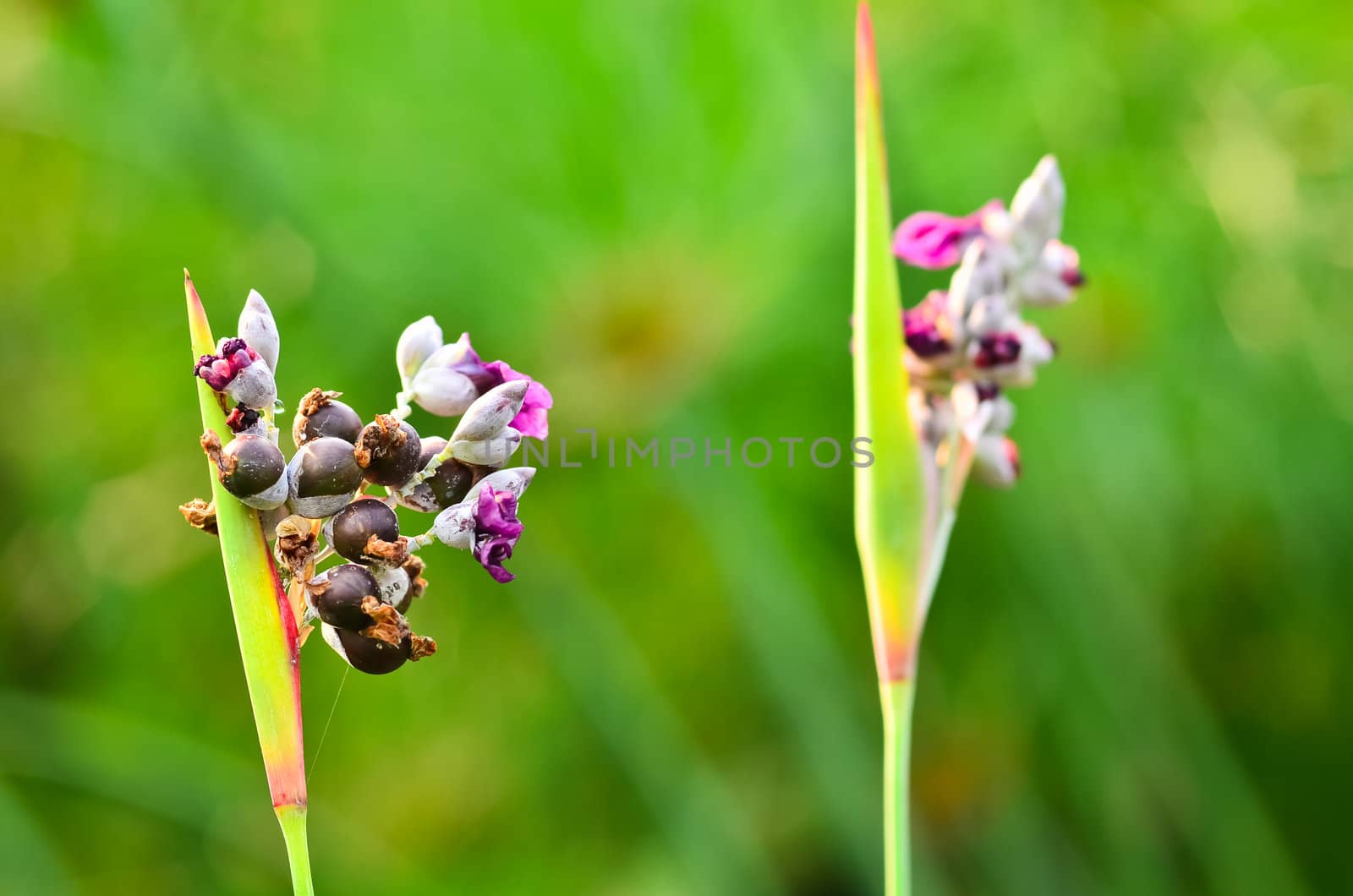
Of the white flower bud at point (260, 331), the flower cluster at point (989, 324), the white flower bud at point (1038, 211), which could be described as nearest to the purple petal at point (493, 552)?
the white flower bud at point (260, 331)

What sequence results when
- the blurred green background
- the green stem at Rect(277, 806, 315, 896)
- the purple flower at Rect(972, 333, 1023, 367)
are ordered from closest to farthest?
the green stem at Rect(277, 806, 315, 896), the purple flower at Rect(972, 333, 1023, 367), the blurred green background

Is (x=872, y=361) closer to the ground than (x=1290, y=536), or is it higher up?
higher up

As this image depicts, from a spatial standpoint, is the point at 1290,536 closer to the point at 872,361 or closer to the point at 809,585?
the point at 809,585

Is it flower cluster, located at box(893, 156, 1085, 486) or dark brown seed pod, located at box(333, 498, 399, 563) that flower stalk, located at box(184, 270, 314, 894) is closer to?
dark brown seed pod, located at box(333, 498, 399, 563)

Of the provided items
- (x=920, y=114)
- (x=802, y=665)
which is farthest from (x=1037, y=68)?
(x=802, y=665)

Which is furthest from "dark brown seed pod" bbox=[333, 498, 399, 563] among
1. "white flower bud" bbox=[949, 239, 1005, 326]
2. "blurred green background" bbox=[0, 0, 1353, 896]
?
"blurred green background" bbox=[0, 0, 1353, 896]
